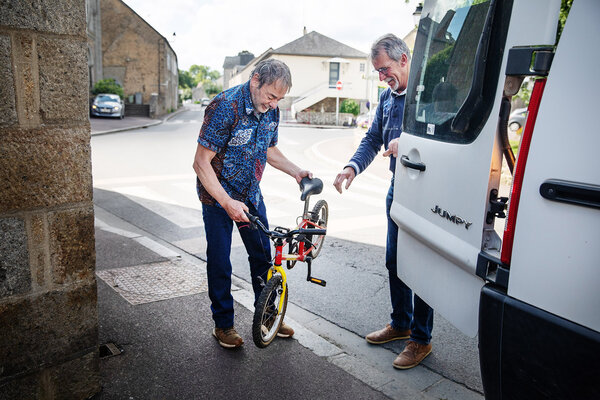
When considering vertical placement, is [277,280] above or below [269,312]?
above

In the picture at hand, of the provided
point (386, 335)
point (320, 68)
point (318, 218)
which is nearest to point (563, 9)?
point (318, 218)

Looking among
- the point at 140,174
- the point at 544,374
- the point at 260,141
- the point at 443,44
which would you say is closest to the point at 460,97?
the point at 443,44

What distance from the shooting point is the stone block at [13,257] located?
7.79 ft

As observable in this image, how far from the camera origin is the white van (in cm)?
156

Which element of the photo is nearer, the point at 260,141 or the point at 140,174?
the point at 260,141

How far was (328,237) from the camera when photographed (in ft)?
21.9

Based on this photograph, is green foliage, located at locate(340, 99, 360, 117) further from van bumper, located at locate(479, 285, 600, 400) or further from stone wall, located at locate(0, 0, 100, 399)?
van bumper, located at locate(479, 285, 600, 400)

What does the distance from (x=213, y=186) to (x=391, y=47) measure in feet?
4.98

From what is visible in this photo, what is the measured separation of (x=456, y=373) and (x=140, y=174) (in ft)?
31.2

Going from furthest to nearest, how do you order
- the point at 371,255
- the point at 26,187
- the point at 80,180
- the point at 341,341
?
the point at 371,255 → the point at 341,341 → the point at 80,180 → the point at 26,187

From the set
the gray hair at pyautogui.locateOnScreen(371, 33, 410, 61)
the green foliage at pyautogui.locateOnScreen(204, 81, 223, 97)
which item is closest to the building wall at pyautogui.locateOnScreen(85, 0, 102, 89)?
the gray hair at pyautogui.locateOnScreen(371, 33, 410, 61)

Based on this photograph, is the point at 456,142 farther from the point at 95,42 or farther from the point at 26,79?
the point at 95,42

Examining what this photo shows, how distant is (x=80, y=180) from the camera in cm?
256

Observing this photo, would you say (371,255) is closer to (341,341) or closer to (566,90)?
(341,341)
